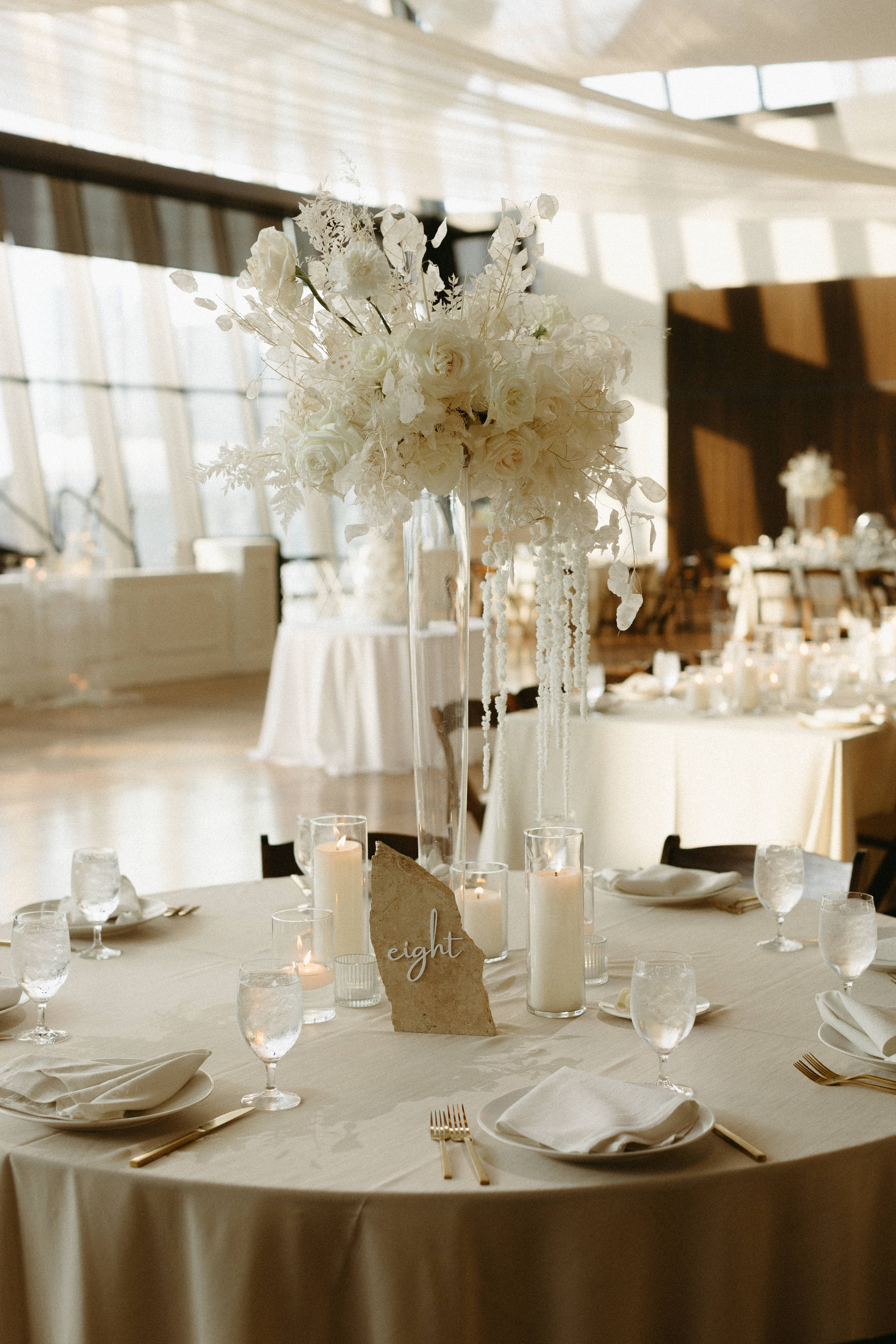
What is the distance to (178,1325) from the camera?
142 centimetres

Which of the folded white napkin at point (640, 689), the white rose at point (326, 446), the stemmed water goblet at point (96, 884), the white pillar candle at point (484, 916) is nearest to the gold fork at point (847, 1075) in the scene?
the white pillar candle at point (484, 916)

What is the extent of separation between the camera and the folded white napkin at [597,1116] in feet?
4.66

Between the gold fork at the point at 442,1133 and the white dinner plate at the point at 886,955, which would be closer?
the gold fork at the point at 442,1133

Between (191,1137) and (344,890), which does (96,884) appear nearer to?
(344,890)

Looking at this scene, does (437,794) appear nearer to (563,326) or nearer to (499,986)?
(499,986)

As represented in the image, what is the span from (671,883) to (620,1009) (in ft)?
2.17

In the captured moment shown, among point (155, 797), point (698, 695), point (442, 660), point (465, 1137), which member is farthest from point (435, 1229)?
point (155, 797)

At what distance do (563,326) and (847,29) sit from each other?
188 inches

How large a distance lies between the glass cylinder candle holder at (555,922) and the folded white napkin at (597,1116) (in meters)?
0.27

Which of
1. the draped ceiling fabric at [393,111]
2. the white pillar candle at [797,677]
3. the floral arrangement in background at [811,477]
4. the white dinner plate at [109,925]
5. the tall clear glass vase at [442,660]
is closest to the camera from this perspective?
the tall clear glass vase at [442,660]

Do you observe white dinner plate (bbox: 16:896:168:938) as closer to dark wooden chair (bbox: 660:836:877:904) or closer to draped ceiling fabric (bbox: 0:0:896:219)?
dark wooden chair (bbox: 660:836:877:904)

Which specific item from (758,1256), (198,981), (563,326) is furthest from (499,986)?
(563,326)

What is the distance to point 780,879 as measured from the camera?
7.06 ft

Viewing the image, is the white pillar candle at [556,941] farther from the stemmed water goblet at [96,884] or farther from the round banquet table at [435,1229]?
the stemmed water goblet at [96,884]
